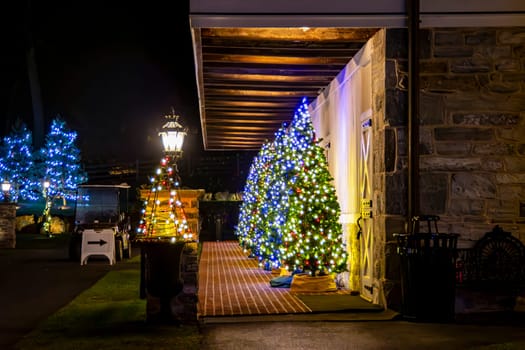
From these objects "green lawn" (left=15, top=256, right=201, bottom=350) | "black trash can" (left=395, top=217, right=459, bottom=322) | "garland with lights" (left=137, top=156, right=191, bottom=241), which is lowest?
"green lawn" (left=15, top=256, right=201, bottom=350)

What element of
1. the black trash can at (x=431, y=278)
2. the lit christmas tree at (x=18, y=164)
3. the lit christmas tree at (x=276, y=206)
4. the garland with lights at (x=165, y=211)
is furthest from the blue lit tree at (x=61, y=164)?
the black trash can at (x=431, y=278)

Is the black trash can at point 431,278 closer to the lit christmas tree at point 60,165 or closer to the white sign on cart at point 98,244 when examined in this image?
the white sign on cart at point 98,244

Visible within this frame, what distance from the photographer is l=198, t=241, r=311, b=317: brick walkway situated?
9.80 metres

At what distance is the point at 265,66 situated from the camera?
12.9 meters

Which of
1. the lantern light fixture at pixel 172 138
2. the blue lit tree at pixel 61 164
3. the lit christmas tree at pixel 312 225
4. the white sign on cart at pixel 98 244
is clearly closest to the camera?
the lit christmas tree at pixel 312 225

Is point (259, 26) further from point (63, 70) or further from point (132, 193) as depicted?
point (63, 70)

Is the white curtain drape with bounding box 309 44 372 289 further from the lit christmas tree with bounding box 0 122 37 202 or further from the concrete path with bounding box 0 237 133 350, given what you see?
the lit christmas tree with bounding box 0 122 37 202

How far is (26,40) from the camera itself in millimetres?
40406

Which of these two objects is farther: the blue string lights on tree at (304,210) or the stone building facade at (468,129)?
the blue string lights on tree at (304,210)

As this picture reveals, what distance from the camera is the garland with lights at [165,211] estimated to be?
10133mm

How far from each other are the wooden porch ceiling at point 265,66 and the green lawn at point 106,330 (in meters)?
3.75

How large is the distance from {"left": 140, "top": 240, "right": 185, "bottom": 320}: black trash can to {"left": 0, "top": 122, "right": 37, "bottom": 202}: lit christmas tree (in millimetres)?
32388

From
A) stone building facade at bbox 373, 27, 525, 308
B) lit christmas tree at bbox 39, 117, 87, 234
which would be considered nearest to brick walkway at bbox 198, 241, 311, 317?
stone building facade at bbox 373, 27, 525, 308

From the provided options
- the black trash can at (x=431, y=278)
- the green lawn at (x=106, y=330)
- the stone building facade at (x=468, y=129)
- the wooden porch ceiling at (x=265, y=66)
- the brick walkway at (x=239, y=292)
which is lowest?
the green lawn at (x=106, y=330)
